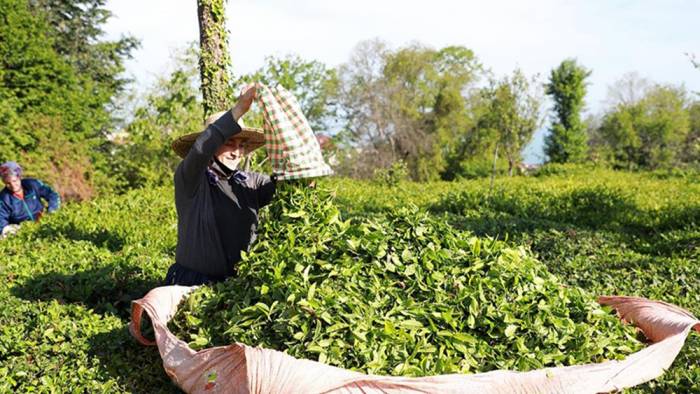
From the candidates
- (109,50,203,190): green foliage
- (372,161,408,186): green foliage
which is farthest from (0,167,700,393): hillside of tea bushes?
(372,161,408,186): green foliage

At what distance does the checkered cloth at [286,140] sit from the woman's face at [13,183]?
519 cm

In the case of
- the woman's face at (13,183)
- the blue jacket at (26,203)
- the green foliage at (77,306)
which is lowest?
the green foliage at (77,306)

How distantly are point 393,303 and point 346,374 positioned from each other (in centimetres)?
53

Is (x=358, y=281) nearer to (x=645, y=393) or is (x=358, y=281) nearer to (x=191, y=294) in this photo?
(x=191, y=294)

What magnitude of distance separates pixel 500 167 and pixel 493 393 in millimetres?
22386

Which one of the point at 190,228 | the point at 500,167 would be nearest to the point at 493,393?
the point at 190,228

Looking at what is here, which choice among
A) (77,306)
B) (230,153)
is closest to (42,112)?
(77,306)

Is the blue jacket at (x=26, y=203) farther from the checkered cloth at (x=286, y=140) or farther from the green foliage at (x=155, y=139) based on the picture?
the checkered cloth at (x=286, y=140)

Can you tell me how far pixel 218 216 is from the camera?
123 inches

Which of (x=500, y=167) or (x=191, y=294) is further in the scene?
(x=500, y=167)

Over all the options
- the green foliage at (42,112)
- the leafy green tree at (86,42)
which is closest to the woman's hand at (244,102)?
the green foliage at (42,112)

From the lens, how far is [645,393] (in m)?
2.58

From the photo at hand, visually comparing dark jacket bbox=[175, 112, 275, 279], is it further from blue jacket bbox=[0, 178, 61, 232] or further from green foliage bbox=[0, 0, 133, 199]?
green foliage bbox=[0, 0, 133, 199]

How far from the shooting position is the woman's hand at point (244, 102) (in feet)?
9.09
